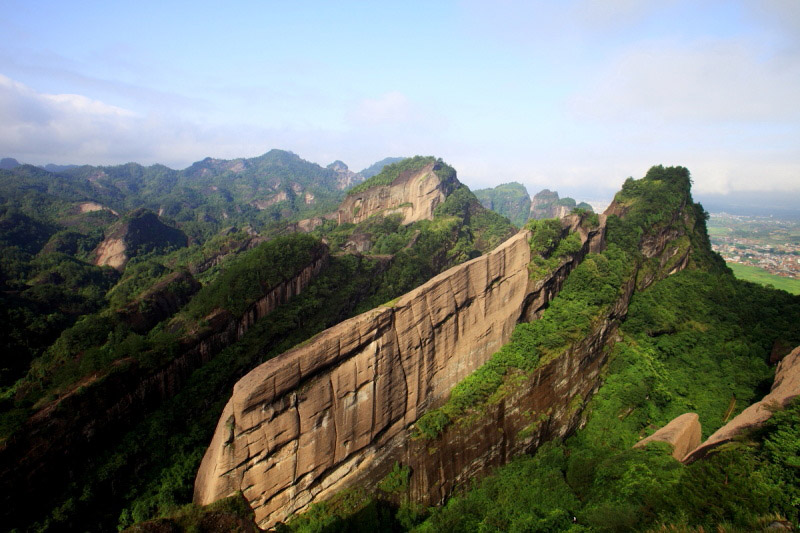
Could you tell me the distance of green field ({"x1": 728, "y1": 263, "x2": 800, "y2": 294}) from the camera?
50125 mm

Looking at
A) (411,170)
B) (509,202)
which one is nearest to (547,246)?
(411,170)

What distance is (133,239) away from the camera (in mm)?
57594

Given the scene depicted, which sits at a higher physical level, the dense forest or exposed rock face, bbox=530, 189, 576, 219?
exposed rock face, bbox=530, 189, 576, 219

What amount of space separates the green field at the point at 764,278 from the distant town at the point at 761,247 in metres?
1.89

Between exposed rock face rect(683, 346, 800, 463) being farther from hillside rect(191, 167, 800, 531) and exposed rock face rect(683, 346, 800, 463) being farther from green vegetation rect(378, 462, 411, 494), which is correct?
green vegetation rect(378, 462, 411, 494)

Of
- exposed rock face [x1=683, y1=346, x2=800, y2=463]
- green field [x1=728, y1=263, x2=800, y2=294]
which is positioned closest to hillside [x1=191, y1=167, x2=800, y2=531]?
exposed rock face [x1=683, y1=346, x2=800, y2=463]

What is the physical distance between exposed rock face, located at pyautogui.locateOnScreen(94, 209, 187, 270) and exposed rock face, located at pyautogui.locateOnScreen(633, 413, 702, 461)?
62.7 m

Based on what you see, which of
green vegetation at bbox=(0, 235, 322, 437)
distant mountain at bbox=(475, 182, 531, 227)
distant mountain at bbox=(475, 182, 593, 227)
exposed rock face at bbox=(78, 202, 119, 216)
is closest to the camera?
green vegetation at bbox=(0, 235, 322, 437)

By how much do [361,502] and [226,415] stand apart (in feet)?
20.2

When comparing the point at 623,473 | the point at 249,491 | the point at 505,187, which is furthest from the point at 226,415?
the point at 505,187

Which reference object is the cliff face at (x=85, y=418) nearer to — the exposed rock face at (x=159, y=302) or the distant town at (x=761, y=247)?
the exposed rock face at (x=159, y=302)

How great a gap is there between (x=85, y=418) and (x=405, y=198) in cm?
5029

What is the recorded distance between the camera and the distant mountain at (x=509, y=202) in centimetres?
12062

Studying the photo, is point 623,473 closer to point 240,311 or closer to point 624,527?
point 624,527
